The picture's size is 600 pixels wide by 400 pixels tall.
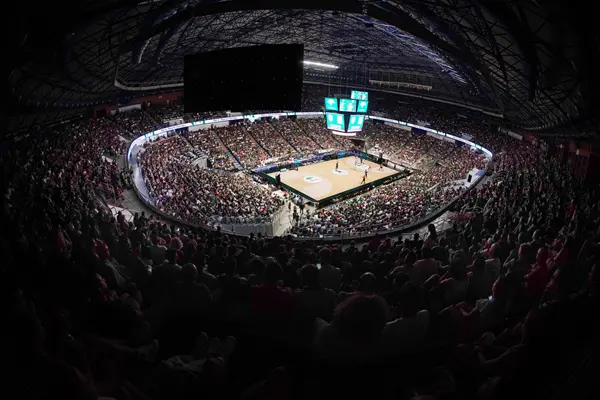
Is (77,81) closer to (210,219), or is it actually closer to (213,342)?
(210,219)

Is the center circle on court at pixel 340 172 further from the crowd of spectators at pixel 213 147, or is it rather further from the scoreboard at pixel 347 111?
the crowd of spectators at pixel 213 147

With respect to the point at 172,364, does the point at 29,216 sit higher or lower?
lower

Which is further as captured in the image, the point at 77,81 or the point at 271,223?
the point at 271,223

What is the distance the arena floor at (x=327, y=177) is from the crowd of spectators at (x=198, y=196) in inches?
273

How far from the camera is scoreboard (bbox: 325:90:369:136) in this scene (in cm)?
3712

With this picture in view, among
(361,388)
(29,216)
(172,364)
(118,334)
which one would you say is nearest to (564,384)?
(361,388)

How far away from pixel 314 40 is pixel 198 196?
895 inches

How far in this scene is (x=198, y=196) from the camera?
85.4 ft

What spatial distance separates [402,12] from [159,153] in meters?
25.3

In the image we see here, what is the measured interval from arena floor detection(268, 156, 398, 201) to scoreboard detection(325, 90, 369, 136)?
5857 millimetres

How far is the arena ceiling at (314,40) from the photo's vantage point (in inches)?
410

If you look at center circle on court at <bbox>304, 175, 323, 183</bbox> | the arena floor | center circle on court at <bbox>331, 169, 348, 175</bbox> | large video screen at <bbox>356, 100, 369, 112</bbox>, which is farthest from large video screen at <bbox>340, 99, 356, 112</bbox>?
center circle on court at <bbox>331, 169, 348, 175</bbox>

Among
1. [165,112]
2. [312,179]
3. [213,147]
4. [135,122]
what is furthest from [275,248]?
[165,112]

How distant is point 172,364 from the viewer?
3109mm
